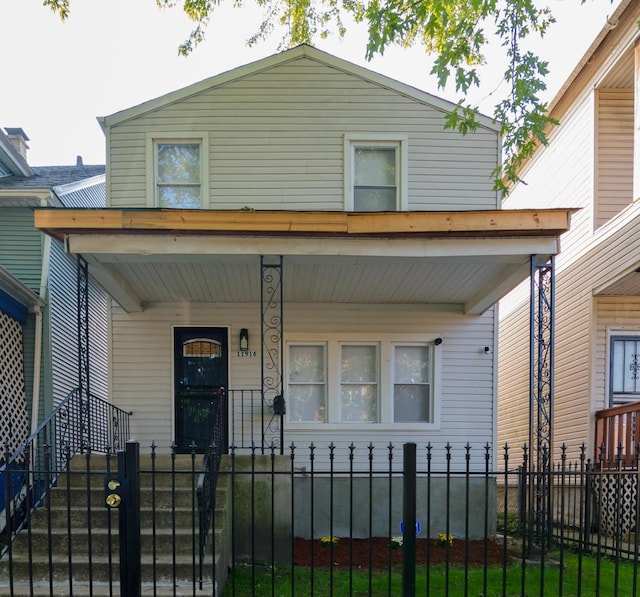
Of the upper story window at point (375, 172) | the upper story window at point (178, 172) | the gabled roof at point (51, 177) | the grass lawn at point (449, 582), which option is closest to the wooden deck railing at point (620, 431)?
the grass lawn at point (449, 582)

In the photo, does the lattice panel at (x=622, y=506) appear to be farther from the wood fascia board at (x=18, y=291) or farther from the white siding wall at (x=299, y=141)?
the wood fascia board at (x=18, y=291)

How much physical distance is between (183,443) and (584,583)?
18.7 feet

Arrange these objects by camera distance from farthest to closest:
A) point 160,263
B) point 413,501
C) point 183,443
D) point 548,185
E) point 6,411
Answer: point 548,185
point 183,443
point 6,411
point 160,263
point 413,501

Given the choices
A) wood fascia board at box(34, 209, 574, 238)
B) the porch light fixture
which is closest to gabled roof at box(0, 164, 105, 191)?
wood fascia board at box(34, 209, 574, 238)

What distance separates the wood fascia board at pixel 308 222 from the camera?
5.75 m

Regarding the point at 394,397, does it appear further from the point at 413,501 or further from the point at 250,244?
the point at 413,501

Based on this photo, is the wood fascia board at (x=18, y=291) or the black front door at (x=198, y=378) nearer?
the wood fascia board at (x=18, y=291)

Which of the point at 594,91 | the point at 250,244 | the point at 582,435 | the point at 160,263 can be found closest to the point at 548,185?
the point at 594,91

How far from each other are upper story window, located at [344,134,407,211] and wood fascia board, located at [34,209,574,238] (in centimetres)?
246

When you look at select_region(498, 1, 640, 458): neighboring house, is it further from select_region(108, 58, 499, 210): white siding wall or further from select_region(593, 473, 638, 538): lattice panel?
select_region(108, 58, 499, 210): white siding wall

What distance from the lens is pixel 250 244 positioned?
6012mm

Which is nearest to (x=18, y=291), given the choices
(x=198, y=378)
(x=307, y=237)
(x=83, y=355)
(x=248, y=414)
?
(x=83, y=355)

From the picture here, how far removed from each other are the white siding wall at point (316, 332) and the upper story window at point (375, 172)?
1.68 meters

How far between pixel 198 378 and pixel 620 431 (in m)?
6.28
